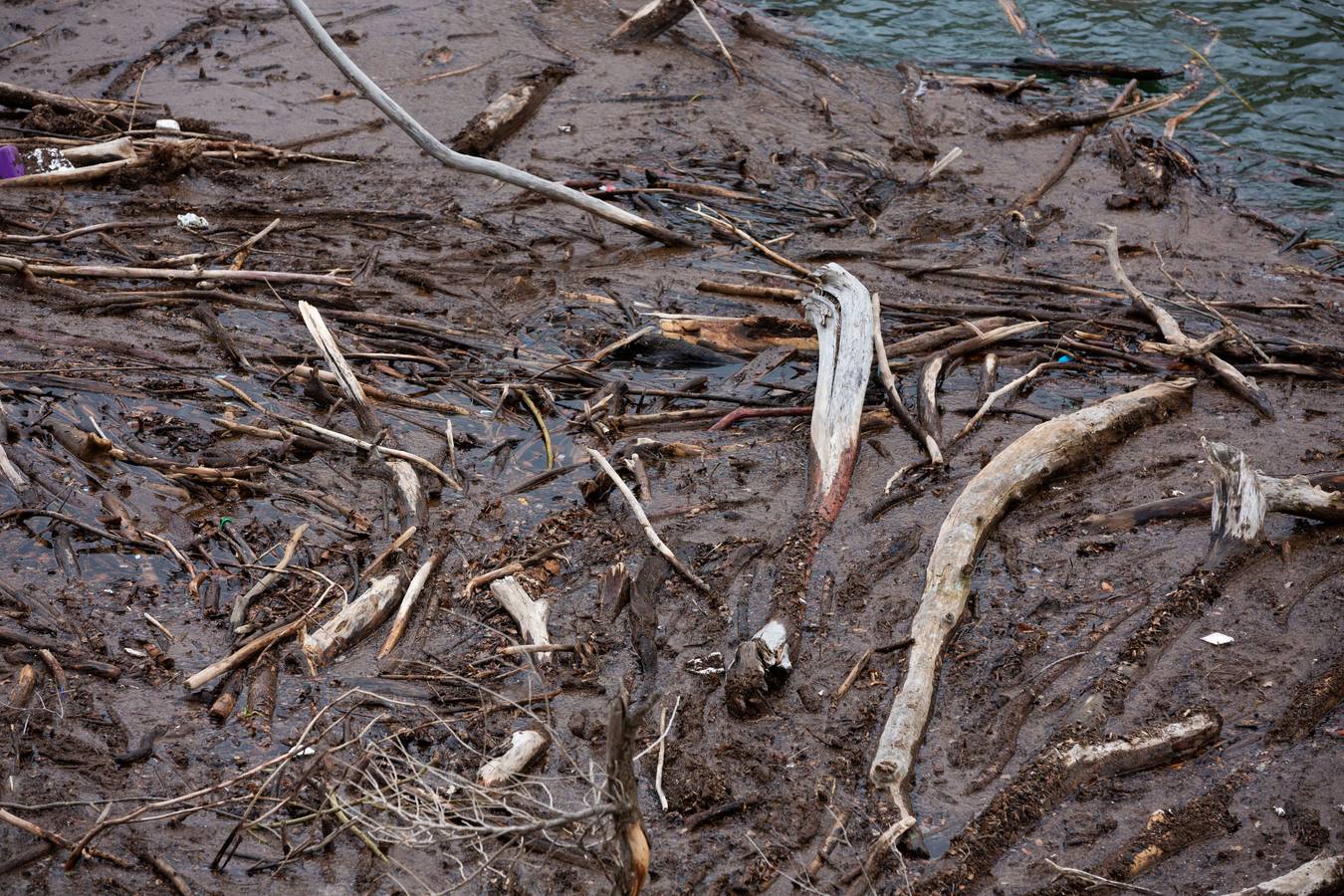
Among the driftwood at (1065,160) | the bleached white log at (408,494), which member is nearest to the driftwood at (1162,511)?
the bleached white log at (408,494)

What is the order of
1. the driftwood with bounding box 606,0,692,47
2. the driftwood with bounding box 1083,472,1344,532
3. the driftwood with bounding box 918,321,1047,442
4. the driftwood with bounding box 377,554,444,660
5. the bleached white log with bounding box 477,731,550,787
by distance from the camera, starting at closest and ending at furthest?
the bleached white log with bounding box 477,731,550,787 < the driftwood with bounding box 377,554,444,660 < the driftwood with bounding box 1083,472,1344,532 < the driftwood with bounding box 918,321,1047,442 < the driftwood with bounding box 606,0,692,47

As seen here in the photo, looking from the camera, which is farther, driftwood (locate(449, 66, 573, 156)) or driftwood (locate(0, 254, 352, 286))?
driftwood (locate(449, 66, 573, 156))

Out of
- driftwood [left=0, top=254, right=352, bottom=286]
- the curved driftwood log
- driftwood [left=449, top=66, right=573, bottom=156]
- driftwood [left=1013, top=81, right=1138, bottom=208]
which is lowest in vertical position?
driftwood [left=1013, top=81, right=1138, bottom=208]

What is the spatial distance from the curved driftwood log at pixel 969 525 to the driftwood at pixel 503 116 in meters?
4.67

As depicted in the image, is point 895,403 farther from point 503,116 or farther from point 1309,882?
point 503,116

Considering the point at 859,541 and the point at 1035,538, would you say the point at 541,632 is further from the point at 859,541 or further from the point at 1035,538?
the point at 1035,538

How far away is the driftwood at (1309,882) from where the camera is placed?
9.48ft

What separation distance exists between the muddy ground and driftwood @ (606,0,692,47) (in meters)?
1.73

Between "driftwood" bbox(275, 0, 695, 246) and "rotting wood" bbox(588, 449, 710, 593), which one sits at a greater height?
"driftwood" bbox(275, 0, 695, 246)

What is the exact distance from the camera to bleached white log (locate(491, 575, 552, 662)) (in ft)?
12.8

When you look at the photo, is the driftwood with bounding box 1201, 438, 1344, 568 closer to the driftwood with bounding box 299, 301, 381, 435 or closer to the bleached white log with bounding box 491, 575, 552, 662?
the bleached white log with bounding box 491, 575, 552, 662

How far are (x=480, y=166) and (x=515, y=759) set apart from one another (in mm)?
3707

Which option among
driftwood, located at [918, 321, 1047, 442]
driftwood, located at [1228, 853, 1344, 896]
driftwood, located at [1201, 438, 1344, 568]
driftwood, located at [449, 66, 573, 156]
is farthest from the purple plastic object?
driftwood, located at [1228, 853, 1344, 896]

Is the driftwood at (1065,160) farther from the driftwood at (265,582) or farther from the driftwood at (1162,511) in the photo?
the driftwood at (265,582)
